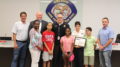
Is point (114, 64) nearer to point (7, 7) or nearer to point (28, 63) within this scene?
point (28, 63)

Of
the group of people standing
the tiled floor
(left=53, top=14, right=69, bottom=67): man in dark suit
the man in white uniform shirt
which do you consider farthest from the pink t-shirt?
the tiled floor

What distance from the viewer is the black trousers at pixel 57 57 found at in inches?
211

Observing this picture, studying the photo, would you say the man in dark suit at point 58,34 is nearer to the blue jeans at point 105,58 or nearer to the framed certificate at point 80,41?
the framed certificate at point 80,41

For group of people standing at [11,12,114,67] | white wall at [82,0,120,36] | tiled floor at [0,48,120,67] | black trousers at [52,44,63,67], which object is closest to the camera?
group of people standing at [11,12,114,67]

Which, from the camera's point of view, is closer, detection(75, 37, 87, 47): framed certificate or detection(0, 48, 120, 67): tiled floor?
Answer: detection(75, 37, 87, 47): framed certificate

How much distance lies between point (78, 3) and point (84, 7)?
21cm

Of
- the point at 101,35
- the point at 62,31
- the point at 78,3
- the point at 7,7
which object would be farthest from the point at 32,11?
the point at 101,35

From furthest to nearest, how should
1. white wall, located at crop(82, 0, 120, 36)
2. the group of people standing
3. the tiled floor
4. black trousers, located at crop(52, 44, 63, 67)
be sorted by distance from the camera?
1. white wall, located at crop(82, 0, 120, 36)
2. the tiled floor
3. black trousers, located at crop(52, 44, 63, 67)
4. the group of people standing

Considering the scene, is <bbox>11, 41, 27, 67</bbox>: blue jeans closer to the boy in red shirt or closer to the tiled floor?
the boy in red shirt

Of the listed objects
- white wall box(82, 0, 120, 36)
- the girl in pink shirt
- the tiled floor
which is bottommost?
the tiled floor

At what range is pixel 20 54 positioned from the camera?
5473mm

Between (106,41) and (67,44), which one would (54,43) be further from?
(106,41)

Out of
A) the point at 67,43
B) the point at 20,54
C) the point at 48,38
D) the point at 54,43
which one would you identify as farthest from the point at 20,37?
the point at 67,43

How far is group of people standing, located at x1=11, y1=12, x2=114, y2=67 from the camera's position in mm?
5238
